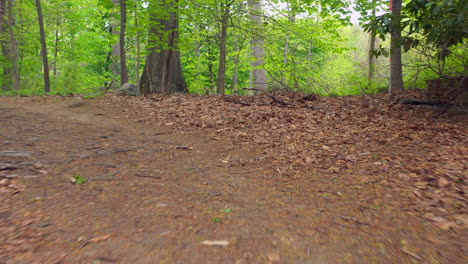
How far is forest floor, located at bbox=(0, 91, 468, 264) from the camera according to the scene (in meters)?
2.26

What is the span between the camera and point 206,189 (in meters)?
3.67

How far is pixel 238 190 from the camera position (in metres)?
3.70

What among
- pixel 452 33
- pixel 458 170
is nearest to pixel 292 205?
pixel 458 170

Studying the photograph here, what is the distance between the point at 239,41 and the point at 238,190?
33.5ft

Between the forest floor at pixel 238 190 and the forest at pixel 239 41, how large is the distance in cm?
184

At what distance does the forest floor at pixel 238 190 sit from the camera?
7.40ft

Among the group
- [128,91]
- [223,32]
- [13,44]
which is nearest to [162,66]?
[128,91]

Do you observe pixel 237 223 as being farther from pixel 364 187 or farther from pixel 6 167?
pixel 6 167

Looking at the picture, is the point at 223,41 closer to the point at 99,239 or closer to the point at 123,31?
the point at 123,31

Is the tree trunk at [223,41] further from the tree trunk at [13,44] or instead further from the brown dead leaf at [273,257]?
the tree trunk at [13,44]

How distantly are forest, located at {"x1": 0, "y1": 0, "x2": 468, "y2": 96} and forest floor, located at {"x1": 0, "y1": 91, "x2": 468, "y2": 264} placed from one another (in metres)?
1.84

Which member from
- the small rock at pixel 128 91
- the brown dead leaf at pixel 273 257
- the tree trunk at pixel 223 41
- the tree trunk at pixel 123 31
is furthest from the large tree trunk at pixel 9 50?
the brown dead leaf at pixel 273 257

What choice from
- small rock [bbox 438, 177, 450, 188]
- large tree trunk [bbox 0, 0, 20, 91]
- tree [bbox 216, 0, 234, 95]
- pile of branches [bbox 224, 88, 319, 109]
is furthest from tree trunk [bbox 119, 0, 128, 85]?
small rock [bbox 438, 177, 450, 188]

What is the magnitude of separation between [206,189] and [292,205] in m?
1.06
